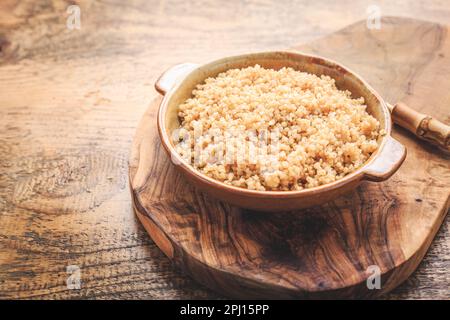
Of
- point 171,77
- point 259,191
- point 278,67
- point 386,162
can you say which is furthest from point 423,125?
point 171,77

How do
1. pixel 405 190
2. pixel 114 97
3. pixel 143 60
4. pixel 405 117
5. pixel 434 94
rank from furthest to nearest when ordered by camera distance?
pixel 143 60 → pixel 114 97 → pixel 434 94 → pixel 405 117 → pixel 405 190

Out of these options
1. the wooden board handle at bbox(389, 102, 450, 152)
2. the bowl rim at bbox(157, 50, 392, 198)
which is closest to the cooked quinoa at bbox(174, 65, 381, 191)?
the bowl rim at bbox(157, 50, 392, 198)

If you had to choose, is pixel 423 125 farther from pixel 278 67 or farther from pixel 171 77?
pixel 171 77

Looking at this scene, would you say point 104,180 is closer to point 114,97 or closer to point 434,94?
point 114,97

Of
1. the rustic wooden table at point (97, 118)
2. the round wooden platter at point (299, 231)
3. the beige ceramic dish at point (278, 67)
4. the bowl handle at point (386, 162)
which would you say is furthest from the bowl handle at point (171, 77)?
the bowl handle at point (386, 162)
